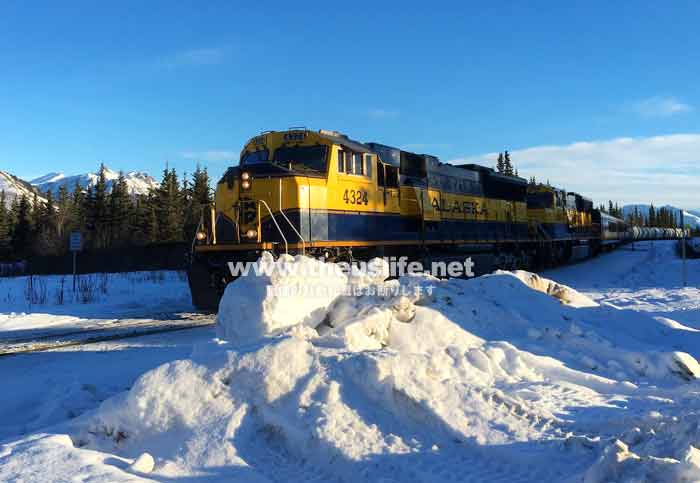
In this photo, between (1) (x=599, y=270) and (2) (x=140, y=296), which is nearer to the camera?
(2) (x=140, y=296)

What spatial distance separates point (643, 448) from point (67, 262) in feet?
146

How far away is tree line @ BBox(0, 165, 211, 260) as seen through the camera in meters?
48.2

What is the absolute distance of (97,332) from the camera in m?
9.30

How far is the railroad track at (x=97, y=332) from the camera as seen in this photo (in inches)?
318

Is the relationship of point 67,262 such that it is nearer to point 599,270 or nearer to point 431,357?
point 599,270

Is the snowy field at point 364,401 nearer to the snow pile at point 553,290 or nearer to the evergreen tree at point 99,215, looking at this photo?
the snow pile at point 553,290

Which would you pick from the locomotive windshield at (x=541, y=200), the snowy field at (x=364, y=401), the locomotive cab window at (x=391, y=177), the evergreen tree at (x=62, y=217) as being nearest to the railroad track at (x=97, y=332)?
the snowy field at (x=364, y=401)

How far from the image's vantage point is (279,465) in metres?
3.51

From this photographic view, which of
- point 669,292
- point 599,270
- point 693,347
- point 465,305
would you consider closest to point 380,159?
point 465,305

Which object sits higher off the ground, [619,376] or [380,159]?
[380,159]

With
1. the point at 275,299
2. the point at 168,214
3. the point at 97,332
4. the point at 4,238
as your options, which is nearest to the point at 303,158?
the point at 97,332

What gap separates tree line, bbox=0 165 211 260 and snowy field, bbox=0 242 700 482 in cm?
4233

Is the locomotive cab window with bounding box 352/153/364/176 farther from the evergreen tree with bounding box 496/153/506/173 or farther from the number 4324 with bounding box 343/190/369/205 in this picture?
the evergreen tree with bounding box 496/153/506/173

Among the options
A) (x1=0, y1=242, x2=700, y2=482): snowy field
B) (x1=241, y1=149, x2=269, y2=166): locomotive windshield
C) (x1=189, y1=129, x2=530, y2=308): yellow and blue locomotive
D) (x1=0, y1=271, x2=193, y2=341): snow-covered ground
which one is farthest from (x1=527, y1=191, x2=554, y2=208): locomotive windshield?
(x1=0, y1=242, x2=700, y2=482): snowy field
